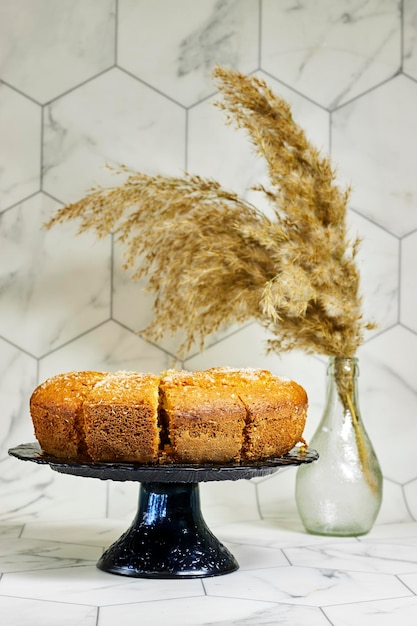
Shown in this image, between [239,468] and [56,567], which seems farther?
[56,567]

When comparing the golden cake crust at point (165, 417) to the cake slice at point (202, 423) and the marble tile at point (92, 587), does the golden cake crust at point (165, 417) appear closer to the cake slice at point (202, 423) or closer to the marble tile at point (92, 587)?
the cake slice at point (202, 423)

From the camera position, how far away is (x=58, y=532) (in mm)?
1335

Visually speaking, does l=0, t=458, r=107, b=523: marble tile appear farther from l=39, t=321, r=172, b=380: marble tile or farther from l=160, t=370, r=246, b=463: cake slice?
l=160, t=370, r=246, b=463: cake slice

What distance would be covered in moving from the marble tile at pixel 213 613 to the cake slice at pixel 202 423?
16 cm

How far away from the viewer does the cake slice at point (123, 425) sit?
1005 mm

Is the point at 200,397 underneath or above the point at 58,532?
above

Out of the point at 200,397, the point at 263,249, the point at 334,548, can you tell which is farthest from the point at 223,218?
the point at 334,548

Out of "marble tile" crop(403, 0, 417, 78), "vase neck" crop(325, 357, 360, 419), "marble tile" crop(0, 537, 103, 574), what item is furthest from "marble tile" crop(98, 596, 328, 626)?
"marble tile" crop(403, 0, 417, 78)

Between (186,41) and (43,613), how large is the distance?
3.13 feet

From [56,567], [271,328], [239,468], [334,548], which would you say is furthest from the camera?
[271,328]

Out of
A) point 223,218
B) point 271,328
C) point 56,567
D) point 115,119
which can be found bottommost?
point 56,567

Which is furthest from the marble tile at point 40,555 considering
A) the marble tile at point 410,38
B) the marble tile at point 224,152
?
the marble tile at point 410,38

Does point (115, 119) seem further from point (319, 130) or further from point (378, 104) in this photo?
point (378, 104)

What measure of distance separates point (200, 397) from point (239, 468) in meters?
0.09
